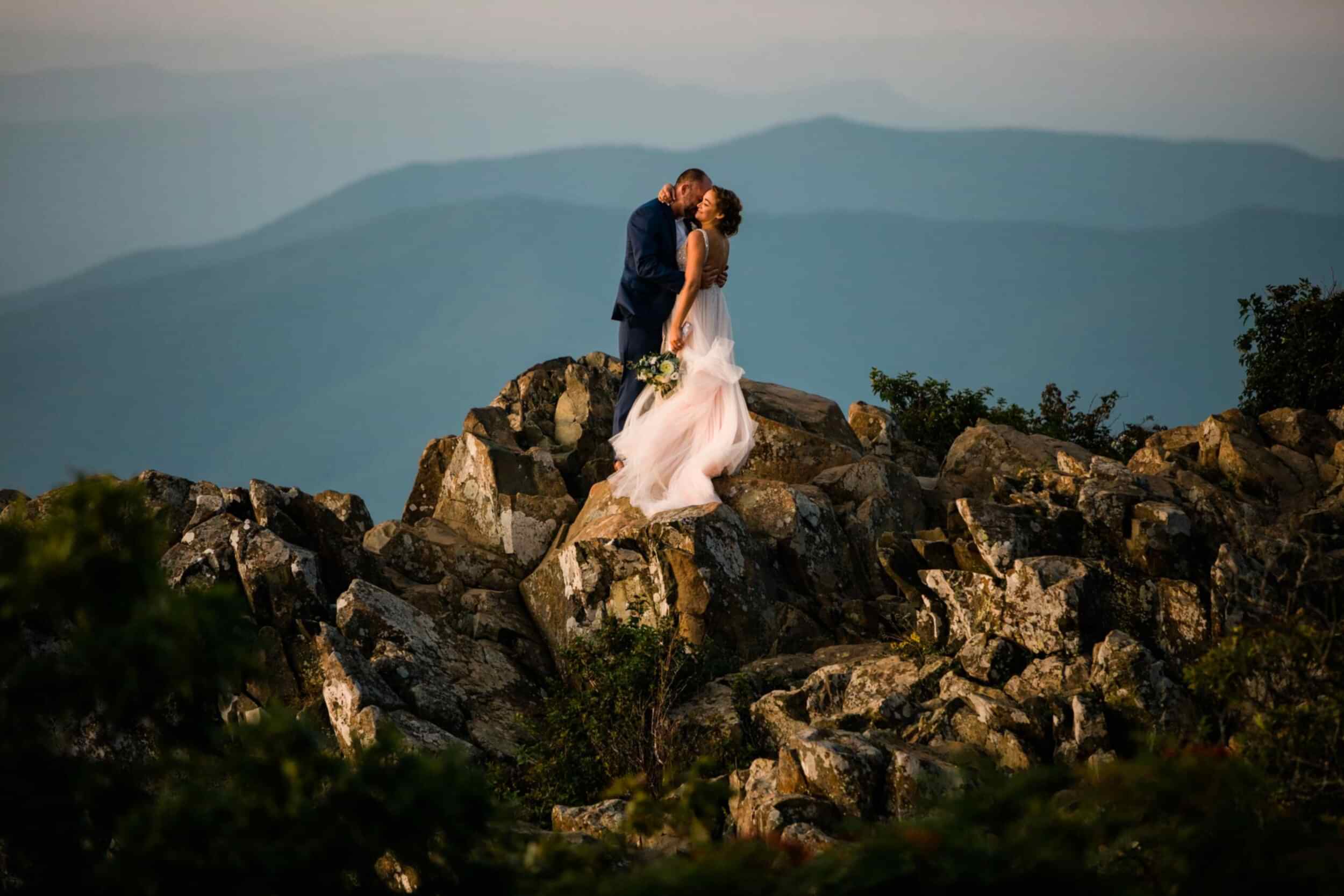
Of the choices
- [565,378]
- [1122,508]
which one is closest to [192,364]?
[565,378]

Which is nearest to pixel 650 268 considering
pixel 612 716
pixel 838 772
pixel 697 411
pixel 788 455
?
pixel 697 411

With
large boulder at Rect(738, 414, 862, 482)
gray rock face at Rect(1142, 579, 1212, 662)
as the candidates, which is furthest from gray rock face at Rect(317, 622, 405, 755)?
gray rock face at Rect(1142, 579, 1212, 662)

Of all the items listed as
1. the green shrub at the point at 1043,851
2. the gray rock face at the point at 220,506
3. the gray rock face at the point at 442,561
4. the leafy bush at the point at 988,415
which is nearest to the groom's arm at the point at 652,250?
the gray rock face at the point at 442,561

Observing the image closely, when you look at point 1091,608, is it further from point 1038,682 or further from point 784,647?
point 784,647

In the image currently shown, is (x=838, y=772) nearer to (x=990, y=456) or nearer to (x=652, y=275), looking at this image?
(x=652, y=275)

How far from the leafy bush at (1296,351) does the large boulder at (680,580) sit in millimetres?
Result: 9413

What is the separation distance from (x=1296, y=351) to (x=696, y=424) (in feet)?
32.6

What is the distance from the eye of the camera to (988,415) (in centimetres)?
2153

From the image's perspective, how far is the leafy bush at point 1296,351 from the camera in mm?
19422

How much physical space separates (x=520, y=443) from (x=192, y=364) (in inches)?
4091

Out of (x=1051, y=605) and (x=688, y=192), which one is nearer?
(x=1051, y=605)

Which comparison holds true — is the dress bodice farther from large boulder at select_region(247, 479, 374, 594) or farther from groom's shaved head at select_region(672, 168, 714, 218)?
large boulder at select_region(247, 479, 374, 594)

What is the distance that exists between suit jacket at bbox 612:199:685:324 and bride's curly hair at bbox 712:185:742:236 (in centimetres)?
68

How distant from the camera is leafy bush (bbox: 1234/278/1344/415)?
19.4 metres
